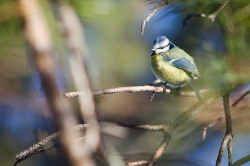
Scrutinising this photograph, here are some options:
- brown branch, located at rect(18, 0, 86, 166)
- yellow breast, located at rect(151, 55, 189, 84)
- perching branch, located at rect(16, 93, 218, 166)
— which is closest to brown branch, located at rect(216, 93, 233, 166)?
perching branch, located at rect(16, 93, 218, 166)

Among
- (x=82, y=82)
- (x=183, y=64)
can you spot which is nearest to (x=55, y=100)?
(x=82, y=82)

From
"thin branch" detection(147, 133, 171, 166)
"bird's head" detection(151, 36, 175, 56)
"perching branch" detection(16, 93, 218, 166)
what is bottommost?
"thin branch" detection(147, 133, 171, 166)

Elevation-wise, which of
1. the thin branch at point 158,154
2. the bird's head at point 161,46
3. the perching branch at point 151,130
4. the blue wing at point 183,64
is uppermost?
the bird's head at point 161,46

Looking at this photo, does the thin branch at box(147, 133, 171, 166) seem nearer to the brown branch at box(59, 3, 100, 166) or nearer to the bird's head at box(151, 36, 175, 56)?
the brown branch at box(59, 3, 100, 166)

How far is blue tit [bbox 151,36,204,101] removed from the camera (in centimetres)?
72

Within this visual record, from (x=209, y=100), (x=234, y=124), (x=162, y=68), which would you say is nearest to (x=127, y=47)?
(x=162, y=68)

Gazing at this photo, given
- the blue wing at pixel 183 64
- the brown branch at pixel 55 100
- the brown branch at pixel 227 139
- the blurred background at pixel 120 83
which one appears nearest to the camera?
the brown branch at pixel 55 100

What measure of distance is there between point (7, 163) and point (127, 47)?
497mm

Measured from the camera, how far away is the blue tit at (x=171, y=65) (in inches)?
28.4

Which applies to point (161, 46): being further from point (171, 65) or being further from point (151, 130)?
point (151, 130)

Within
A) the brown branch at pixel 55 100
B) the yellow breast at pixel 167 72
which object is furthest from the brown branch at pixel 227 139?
the yellow breast at pixel 167 72

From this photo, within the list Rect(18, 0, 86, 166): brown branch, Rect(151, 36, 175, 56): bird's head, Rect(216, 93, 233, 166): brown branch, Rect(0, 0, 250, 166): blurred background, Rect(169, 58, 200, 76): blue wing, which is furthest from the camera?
Rect(151, 36, 175, 56): bird's head

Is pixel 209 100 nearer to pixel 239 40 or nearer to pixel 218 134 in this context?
pixel 239 40

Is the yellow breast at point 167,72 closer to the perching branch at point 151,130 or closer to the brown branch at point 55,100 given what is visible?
the perching branch at point 151,130
